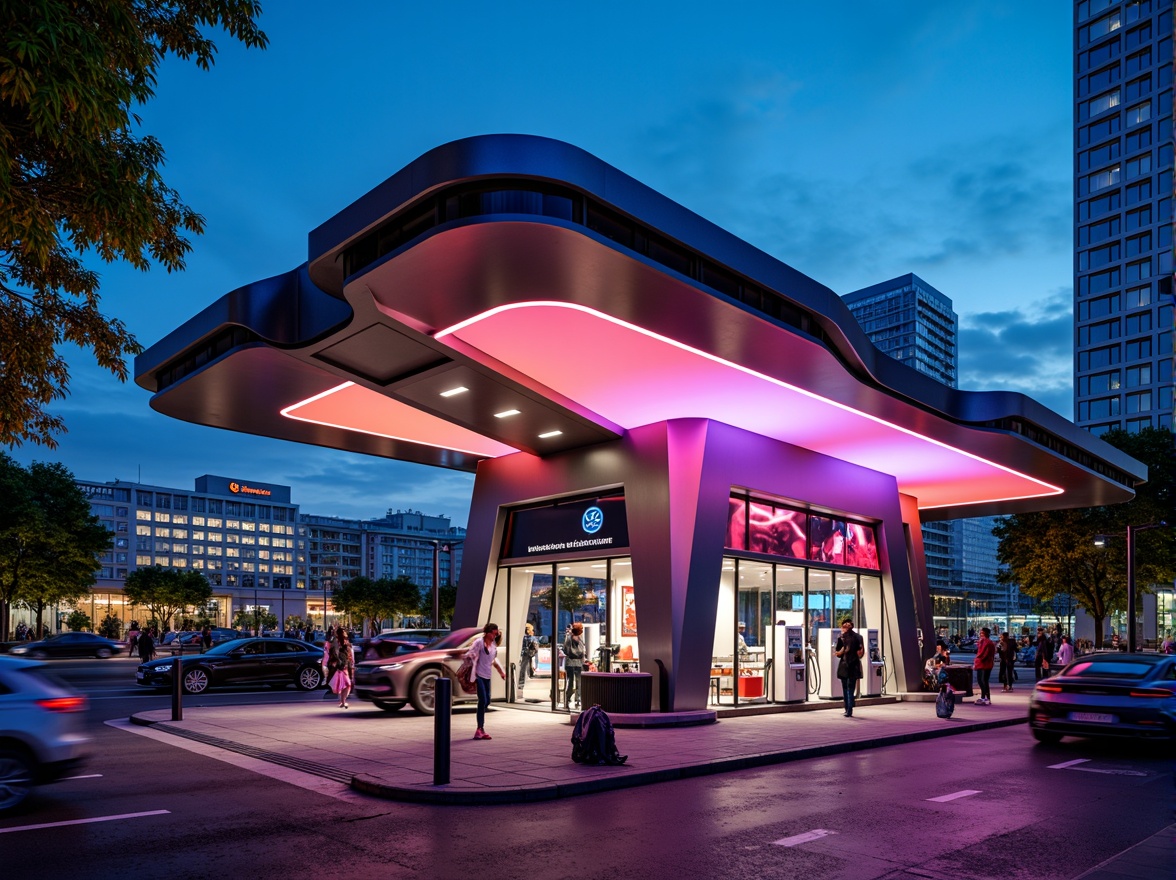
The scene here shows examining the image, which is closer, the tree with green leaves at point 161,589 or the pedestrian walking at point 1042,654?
the pedestrian walking at point 1042,654

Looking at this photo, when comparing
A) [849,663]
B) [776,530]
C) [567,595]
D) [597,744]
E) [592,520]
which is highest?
[592,520]

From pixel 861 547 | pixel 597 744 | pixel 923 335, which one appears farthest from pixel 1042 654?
pixel 923 335

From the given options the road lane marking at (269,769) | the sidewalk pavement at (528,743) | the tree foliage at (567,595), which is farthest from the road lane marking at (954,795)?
the tree foliage at (567,595)

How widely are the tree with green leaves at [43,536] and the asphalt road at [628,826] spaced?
38978 mm

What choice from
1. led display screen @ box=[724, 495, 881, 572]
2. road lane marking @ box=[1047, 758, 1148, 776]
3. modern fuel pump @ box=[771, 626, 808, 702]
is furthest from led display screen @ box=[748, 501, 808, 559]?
road lane marking @ box=[1047, 758, 1148, 776]

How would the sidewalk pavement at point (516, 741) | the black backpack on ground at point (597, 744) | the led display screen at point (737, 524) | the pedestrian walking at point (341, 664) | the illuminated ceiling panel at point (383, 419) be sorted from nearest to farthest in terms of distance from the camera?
the sidewalk pavement at point (516, 741) < the black backpack on ground at point (597, 744) < the illuminated ceiling panel at point (383, 419) < the led display screen at point (737, 524) < the pedestrian walking at point (341, 664)

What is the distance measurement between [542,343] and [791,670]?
996cm

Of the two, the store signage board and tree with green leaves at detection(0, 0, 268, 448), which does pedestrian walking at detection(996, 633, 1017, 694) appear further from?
tree with green leaves at detection(0, 0, 268, 448)

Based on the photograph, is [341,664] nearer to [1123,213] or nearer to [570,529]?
[570,529]

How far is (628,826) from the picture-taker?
325 inches

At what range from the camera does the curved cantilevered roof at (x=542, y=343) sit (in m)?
10.2

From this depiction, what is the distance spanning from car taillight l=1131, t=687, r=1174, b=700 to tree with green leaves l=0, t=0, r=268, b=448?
12.9 m

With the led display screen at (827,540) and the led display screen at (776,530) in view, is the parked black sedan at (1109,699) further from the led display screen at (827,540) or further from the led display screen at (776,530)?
the led display screen at (827,540)

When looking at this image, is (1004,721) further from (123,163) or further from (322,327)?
(123,163)
